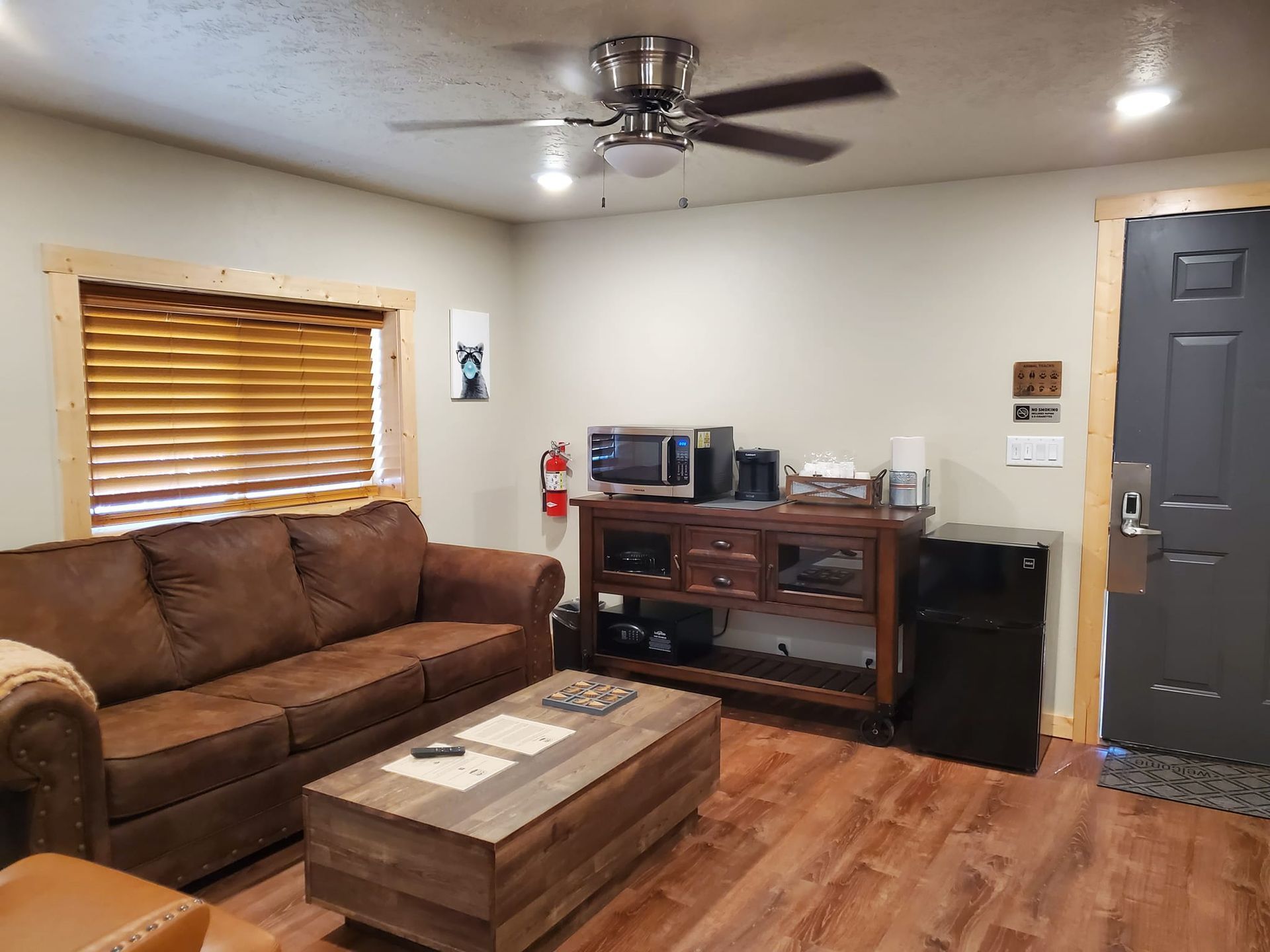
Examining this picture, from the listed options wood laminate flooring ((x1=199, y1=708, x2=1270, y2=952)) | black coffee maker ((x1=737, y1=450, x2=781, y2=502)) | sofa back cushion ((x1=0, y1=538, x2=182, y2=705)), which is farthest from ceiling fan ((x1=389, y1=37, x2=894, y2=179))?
wood laminate flooring ((x1=199, y1=708, x2=1270, y2=952))

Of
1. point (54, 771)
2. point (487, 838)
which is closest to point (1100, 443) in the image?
point (487, 838)

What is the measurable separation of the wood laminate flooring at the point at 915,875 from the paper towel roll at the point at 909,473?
110 cm

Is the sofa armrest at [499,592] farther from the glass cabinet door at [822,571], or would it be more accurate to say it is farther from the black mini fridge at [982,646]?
the black mini fridge at [982,646]

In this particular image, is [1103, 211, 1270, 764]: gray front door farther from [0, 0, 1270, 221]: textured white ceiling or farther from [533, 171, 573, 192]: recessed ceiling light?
[533, 171, 573, 192]: recessed ceiling light

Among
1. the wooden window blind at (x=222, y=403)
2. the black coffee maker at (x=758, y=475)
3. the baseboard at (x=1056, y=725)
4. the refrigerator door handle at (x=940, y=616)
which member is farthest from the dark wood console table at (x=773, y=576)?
the wooden window blind at (x=222, y=403)

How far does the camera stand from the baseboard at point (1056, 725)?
12.3 ft

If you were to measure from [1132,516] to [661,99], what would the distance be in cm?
249

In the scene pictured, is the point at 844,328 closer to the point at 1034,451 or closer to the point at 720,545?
the point at 1034,451

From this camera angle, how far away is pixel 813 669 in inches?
160

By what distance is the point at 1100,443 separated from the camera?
3602mm

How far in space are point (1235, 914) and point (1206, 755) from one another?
1222mm

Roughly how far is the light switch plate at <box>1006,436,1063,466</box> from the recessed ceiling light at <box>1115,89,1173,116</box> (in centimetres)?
133

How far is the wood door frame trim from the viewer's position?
3504 mm

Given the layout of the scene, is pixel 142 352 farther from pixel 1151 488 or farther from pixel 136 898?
pixel 1151 488
